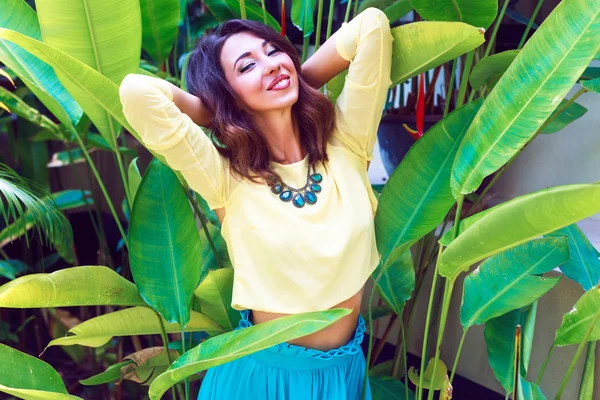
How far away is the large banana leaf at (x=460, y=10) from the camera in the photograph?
3.10ft

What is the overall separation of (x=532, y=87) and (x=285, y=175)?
1.19 ft

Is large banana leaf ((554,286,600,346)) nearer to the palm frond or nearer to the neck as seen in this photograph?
the neck

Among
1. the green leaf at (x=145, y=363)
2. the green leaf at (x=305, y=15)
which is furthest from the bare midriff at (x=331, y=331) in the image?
the green leaf at (x=305, y=15)

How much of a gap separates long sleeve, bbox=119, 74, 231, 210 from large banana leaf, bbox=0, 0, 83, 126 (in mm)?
298

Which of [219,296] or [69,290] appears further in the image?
[219,296]

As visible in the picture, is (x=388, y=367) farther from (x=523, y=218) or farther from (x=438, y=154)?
(x=523, y=218)

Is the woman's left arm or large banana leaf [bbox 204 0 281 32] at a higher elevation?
large banana leaf [bbox 204 0 281 32]

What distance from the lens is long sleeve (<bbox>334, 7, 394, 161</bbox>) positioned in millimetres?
931

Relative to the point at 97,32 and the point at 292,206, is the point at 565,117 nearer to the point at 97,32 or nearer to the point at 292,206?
the point at 292,206

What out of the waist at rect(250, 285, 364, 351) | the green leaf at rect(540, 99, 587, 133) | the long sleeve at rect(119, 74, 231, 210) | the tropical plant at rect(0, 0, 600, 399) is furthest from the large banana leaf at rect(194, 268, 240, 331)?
the green leaf at rect(540, 99, 587, 133)

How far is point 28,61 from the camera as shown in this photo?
1.08 metres

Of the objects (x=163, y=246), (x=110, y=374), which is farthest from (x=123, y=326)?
(x=110, y=374)

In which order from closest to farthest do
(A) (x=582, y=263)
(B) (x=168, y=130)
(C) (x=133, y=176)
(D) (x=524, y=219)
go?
(D) (x=524, y=219)
(B) (x=168, y=130)
(A) (x=582, y=263)
(C) (x=133, y=176)

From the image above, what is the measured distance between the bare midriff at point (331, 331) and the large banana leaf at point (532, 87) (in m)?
0.26
